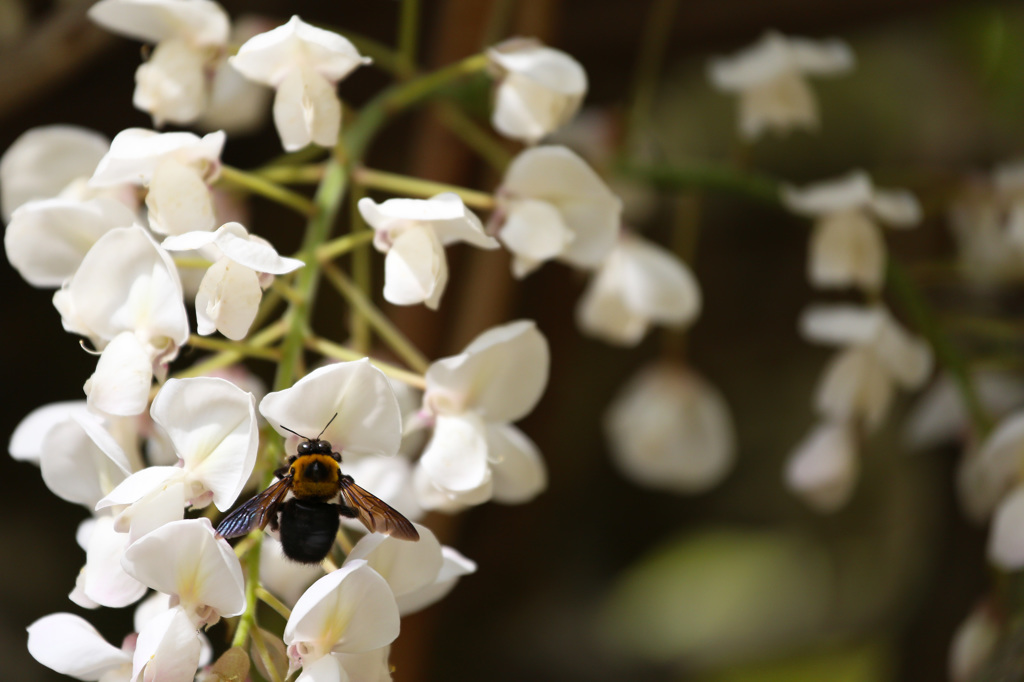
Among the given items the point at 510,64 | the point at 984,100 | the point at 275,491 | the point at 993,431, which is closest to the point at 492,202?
the point at 510,64

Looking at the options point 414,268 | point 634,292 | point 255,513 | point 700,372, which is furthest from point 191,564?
point 700,372

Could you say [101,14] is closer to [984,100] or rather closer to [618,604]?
[618,604]

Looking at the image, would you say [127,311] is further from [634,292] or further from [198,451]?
[634,292]

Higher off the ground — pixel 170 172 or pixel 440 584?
pixel 170 172

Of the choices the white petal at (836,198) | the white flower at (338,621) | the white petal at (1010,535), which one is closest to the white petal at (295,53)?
the white flower at (338,621)

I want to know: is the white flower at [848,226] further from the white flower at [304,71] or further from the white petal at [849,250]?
the white flower at [304,71]

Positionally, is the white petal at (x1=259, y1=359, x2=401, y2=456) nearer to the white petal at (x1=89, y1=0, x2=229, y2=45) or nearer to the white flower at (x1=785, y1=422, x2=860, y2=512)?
the white petal at (x1=89, y1=0, x2=229, y2=45)
